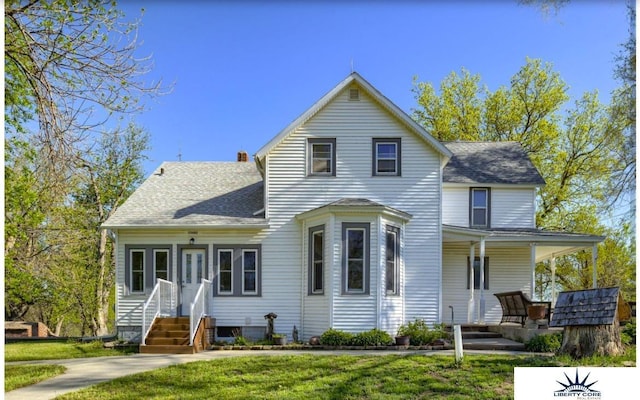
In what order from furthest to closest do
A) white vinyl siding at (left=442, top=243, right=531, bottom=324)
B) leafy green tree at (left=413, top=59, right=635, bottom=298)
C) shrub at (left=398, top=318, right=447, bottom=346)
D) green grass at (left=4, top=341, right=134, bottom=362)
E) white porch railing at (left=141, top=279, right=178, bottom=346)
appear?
leafy green tree at (left=413, top=59, right=635, bottom=298) → white vinyl siding at (left=442, top=243, right=531, bottom=324) → shrub at (left=398, top=318, right=447, bottom=346) → white porch railing at (left=141, top=279, right=178, bottom=346) → green grass at (left=4, top=341, right=134, bottom=362)

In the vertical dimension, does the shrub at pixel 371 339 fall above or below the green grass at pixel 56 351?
above

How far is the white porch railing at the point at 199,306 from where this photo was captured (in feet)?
37.9

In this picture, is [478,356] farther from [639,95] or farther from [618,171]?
[639,95]

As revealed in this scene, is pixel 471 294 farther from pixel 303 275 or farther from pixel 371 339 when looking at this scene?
pixel 303 275

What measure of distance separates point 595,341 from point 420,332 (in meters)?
4.39

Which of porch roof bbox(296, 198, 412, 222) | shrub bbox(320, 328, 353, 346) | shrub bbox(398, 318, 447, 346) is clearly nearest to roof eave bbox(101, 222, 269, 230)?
porch roof bbox(296, 198, 412, 222)

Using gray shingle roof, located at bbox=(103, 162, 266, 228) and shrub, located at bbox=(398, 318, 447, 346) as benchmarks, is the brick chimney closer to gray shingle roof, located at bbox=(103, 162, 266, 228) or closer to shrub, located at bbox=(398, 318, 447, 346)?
gray shingle roof, located at bbox=(103, 162, 266, 228)

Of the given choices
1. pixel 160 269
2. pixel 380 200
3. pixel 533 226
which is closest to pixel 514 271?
pixel 533 226

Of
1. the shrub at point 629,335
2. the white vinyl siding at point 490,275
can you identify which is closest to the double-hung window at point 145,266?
the white vinyl siding at point 490,275

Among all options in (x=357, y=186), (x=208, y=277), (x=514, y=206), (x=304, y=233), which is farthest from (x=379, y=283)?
(x=514, y=206)

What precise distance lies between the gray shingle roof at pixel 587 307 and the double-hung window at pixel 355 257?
4.57 m

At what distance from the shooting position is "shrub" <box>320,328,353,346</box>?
12305 millimetres

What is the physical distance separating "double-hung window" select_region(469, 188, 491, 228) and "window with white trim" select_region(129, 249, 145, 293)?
8.83 meters

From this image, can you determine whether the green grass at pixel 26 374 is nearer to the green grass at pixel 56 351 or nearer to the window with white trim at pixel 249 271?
the green grass at pixel 56 351
